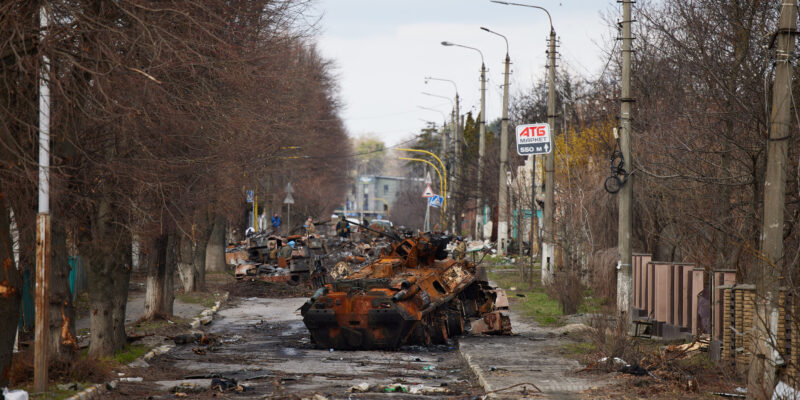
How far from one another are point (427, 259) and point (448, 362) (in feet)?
18.1

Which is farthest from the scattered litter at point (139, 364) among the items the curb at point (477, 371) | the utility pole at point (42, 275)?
the curb at point (477, 371)

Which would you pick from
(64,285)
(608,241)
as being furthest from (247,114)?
(608,241)

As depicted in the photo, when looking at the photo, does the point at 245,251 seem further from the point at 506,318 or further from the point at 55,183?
the point at 55,183

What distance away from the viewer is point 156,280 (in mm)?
21609

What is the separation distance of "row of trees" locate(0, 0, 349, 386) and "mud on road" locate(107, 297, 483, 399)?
1596mm

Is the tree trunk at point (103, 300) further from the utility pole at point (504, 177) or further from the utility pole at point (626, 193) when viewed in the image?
the utility pole at point (504, 177)

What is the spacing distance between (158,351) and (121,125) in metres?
6.24

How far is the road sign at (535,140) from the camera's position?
2825cm

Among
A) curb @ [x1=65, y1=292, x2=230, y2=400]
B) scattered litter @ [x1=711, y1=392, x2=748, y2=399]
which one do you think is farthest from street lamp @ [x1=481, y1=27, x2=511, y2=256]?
scattered litter @ [x1=711, y1=392, x2=748, y2=399]

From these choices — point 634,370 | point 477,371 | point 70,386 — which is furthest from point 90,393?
point 634,370

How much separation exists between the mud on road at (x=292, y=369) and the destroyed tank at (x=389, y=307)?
1.03ft

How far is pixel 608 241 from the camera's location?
28078mm

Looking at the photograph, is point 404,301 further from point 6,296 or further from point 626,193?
point 6,296

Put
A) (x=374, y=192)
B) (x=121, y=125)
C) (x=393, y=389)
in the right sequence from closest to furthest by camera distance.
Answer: (x=121, y=125) < (x=393, y=389) < (x=374, y=192)
